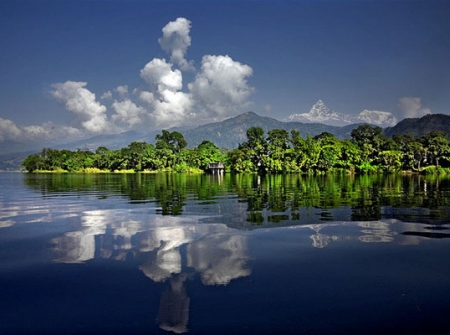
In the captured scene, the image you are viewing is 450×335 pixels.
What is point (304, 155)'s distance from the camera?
417ft

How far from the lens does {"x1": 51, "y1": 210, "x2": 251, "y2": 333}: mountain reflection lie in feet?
30.8

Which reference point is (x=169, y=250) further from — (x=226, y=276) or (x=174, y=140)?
(x=174, y=140)

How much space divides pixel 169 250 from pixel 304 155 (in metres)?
117

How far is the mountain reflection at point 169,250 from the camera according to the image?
939 cm

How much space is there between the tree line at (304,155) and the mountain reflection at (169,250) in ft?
367

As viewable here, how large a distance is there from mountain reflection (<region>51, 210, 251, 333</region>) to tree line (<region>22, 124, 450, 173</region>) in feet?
367

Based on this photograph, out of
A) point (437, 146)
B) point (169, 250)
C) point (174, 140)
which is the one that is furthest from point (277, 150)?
point (169, 250)

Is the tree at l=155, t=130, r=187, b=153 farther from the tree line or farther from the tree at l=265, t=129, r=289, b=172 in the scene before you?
the tree at l=265, t=129, r=289, b=172

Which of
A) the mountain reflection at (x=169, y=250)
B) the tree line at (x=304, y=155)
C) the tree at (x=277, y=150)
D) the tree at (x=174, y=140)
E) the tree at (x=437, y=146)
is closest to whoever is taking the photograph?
the mountain reflection at (x=169, y=250)

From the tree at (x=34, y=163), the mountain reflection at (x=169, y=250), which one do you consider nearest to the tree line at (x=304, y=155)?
the tree at (x=34, y=163)

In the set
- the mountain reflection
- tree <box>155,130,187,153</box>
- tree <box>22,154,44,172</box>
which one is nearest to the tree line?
tree <box>155,130,187,153</box>

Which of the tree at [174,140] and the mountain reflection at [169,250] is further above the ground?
the tree at [174,140]

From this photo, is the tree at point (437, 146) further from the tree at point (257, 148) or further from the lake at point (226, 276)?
the lake at point (226, 276)

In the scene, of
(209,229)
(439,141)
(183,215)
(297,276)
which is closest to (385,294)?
(297,276)
